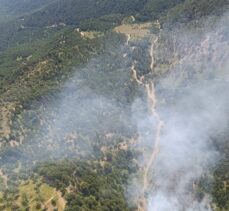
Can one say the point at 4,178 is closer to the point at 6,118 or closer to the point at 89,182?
the point at 89,182

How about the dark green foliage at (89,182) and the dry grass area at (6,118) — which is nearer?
the dark green foliage at (89,182)

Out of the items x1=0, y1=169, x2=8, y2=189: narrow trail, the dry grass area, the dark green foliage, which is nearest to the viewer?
x1=0, y1=169, x2=8, y2=189: narrow trail

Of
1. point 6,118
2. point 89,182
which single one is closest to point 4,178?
point 89,182

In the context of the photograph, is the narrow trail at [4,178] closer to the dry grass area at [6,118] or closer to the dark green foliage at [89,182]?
the dark green foliage at [89,182]

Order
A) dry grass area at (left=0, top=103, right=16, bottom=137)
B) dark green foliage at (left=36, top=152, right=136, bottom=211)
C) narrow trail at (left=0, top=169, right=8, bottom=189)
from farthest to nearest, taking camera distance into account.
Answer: dry grass area at (left=0, top=103, right=16, bottom=137), dark green foliage at (left=36, top=152, right=136, bottom=211), narrow trail at (left=0, top=169, right=8, bottom=189)

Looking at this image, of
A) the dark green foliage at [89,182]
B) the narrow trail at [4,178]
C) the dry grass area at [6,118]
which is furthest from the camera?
the dry grass area at [6,118]

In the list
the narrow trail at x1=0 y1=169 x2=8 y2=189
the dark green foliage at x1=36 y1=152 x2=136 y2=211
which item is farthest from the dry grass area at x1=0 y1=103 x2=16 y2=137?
the dark green foliage at x1=36 y1=152 x2=136 y2=211

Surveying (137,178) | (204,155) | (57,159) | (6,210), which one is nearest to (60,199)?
(6,210)

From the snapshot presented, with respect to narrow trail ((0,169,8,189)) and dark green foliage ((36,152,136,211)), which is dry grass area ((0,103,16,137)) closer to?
narrow trail ((0,169,8,189))

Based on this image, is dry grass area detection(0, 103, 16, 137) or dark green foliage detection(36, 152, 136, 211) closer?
dark green foliage detection(36, 152, 136, 211)

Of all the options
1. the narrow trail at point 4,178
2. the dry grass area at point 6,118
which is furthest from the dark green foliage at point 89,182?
the dry grass area at point 6,118

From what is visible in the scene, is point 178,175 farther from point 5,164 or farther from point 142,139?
point 5,164
